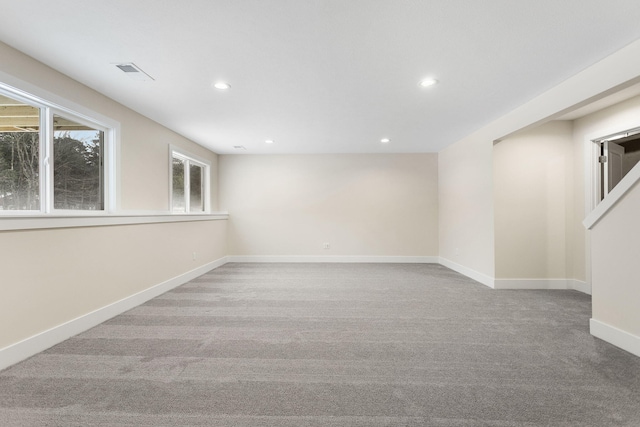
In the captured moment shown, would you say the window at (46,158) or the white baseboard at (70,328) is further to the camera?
the window at (46,158)

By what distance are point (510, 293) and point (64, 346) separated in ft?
16.5

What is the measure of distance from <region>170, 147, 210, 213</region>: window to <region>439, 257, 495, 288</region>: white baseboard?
510 centimetres

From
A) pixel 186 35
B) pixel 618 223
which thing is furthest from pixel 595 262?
pixel 186 35

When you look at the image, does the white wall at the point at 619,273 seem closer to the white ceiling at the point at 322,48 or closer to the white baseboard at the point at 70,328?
the white ceiling at the point at 322,48

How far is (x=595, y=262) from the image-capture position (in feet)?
8.36

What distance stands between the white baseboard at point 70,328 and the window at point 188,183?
1.50 meters

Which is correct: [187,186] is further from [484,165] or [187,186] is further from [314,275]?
[484,165]

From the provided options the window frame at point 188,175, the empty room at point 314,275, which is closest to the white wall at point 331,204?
the window frame at point 188,175

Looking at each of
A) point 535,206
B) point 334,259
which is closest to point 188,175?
point 334,259

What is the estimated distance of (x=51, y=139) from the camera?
2.55m

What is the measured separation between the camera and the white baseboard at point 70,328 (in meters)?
2.03

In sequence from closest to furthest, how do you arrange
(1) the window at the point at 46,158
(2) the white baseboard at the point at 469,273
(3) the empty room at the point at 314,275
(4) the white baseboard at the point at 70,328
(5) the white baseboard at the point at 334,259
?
(3) the empty room at the point at 314,275, (4) the white baseboard at the point at 70,328, (1) the window at the point at 46,158, (2) the white baseboard at the point at 469,273, (5) the white baseboard at the point at 334,259

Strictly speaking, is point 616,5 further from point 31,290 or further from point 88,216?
point 31,290

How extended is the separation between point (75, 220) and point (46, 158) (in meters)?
0.61
